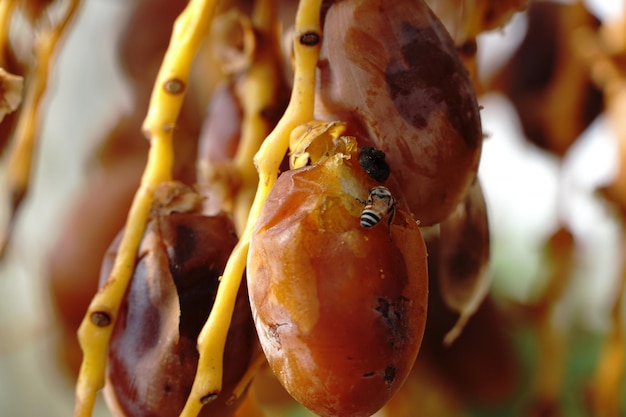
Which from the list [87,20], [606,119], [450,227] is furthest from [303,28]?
[87,20]

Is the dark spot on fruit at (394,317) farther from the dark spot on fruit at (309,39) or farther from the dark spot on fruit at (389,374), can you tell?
the dark spot on fruit at (309,39)

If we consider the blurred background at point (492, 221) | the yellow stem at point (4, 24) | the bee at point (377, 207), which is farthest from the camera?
the blurred background at point (492, 221)

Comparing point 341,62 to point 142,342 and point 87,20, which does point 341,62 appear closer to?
point 142,342

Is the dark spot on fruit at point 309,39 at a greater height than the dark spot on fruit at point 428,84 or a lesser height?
greater

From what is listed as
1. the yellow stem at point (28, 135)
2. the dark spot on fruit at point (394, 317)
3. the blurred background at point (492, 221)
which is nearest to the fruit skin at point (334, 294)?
the dark spot on fruit at point (394, 317)

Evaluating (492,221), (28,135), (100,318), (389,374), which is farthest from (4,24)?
(492,221)

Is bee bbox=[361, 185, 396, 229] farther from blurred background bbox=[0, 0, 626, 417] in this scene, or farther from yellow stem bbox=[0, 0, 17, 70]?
blurred background bbox=[0, 0, 626, 417]

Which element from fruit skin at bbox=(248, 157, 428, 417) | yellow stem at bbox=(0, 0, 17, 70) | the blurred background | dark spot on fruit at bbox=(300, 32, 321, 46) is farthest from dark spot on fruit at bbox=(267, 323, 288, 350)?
the blurred background
